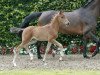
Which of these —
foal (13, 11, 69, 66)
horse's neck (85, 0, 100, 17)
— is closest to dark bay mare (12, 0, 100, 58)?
horse's neck (85, 0, 100, 17)

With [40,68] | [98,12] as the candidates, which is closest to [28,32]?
[40,68]

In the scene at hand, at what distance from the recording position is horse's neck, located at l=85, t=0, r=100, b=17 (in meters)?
15.2

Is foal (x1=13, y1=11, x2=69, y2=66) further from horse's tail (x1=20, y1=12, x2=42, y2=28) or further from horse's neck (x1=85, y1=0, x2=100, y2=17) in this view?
horse's neck (x1=85, y1=0, x2=100, y2=17)

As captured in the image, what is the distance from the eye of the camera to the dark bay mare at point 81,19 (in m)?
14.9

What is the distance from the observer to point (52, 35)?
13297 millimetres

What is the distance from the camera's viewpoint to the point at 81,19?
15.1 meters

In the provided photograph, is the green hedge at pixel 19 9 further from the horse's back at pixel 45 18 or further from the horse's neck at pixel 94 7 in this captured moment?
the horse's back at pixel 45 18

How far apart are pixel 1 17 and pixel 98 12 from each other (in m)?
3.89

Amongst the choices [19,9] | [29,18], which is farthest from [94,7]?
[19,9]

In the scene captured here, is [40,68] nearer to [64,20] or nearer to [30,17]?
[64,20]

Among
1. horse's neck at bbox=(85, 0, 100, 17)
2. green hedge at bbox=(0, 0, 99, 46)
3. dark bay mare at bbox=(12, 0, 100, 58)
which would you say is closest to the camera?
dark bay mare at bbox=(12, 0, 100, 58)

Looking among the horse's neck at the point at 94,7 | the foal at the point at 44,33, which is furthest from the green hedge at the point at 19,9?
the foal at the point at 44,33

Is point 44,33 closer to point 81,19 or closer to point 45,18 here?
point 45,18

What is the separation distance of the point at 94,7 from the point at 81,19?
2.13 feet
